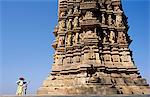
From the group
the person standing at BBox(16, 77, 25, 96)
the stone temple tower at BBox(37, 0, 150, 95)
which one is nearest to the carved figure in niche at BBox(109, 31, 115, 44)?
the stone temple tower at BBox(37, 0, 150, 95)

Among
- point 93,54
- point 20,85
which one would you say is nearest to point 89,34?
point 93,54

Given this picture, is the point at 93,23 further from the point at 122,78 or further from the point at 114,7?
the point at 122,78

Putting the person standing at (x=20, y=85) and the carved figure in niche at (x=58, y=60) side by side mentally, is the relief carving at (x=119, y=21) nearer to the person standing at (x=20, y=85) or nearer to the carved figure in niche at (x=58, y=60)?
the carved figure in niche at (x=58, y=60)

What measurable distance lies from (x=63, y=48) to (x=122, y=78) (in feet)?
17.7

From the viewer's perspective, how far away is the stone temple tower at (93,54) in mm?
16797

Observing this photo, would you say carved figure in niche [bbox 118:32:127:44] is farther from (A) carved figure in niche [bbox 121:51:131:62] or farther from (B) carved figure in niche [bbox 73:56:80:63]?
(B) carved figure in niche [bbox 73:56:80:63]

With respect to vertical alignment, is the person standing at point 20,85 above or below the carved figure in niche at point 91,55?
below

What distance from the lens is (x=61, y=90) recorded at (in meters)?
17.3

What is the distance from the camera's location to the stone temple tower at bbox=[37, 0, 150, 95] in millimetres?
16797

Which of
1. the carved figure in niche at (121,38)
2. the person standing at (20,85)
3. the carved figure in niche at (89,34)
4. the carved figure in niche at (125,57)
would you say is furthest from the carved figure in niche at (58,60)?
the carved figure in niche at (121,38)

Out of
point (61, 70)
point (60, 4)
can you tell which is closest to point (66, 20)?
point (60, 4)

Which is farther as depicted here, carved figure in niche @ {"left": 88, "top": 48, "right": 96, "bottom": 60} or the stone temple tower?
carved figure in niche @ {"left": 88, "top": 48, "right": 96, "bottom": 60}

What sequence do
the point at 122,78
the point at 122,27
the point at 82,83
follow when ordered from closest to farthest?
the point at 82,83 → the point at 122,78 → the point at 122,27

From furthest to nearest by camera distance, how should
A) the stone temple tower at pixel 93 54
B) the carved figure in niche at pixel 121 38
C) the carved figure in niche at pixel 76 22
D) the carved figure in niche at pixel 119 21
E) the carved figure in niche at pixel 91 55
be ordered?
the carved figure in niche at pixel 119 21, the carved figure in niche at pixel 76 22, the carved figure in niche at pixel 121 38, the carved figure in niche at pixel 91 55, the stone temple tower at pixel 93 54
